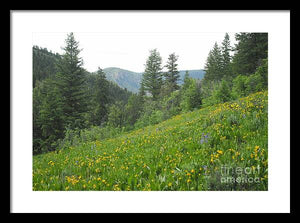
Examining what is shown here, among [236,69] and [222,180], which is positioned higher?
[236,69]

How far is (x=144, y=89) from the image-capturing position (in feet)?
120

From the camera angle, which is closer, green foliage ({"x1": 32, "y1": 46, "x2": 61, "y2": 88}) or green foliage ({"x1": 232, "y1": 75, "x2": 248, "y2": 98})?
green foliage ({"x1": 32, "y1": 46, "x2": 61, "y2": 88})

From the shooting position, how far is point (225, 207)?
2.98 metres

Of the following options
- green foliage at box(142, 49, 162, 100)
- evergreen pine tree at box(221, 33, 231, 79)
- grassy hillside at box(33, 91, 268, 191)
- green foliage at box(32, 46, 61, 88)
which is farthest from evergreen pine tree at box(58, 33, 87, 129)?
green foliage at box(142, 49, 162, 100)

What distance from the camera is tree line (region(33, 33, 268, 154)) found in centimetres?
812

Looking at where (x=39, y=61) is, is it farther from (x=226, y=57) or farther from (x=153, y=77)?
(x=153, y=77)

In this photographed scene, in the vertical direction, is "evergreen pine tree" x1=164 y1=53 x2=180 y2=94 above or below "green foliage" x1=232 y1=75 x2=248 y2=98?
above

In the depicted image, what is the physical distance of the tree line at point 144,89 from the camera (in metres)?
8.12

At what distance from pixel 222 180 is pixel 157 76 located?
33458 millimetres

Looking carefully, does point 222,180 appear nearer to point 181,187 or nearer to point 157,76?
point 181,187

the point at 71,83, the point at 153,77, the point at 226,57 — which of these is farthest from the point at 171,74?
the point at 71,83

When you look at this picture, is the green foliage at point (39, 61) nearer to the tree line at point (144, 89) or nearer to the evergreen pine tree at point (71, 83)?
the tree line at point (144, 89)

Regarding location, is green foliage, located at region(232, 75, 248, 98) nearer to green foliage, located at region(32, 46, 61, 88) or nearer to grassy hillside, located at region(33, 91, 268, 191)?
grassy hillside, located at region(33, 91, 268, 191)

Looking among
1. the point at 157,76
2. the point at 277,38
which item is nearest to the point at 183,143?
the point at 277,38
